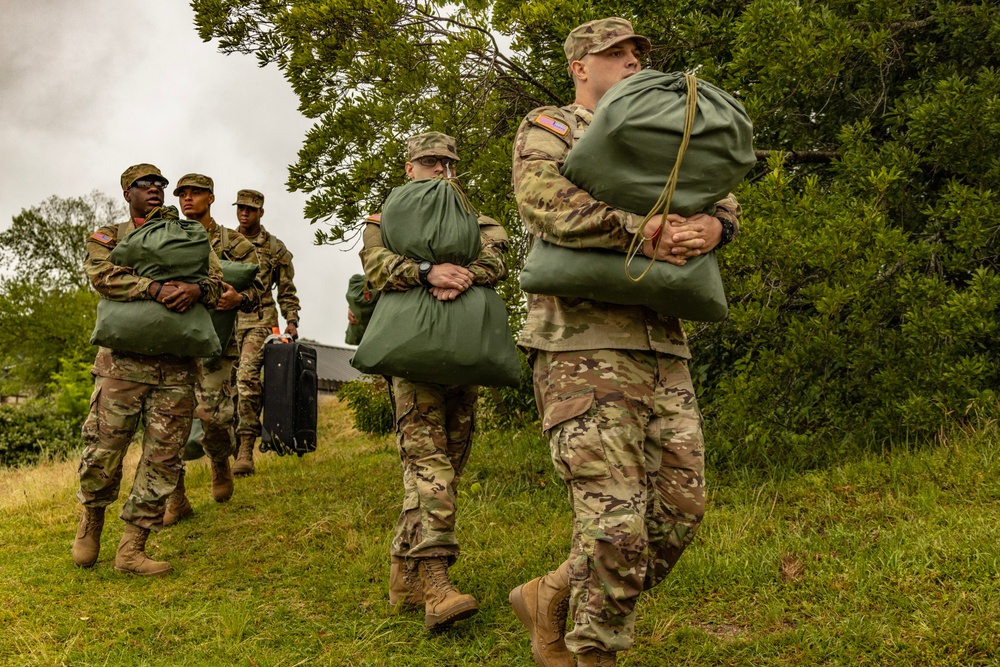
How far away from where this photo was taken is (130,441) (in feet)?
19.7

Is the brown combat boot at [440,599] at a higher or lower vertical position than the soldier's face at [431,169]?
lower

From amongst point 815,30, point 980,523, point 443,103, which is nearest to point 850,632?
point 980,523

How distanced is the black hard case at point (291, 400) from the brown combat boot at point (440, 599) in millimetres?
3486

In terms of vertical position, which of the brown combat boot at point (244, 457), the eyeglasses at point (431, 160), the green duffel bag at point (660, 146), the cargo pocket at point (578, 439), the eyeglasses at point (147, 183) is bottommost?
the brown combat boot at point (244, 457)

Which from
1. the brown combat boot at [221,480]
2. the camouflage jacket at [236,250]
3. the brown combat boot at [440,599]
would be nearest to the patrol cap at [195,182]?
the camouflage jacket at [236,250]

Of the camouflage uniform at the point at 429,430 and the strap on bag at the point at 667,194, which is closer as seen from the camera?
the strap on bag at the point at 667,194

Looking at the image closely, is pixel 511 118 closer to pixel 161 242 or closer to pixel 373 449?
pixel 161 242

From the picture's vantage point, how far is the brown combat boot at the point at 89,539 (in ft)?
20.4

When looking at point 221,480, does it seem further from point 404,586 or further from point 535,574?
point 535,574

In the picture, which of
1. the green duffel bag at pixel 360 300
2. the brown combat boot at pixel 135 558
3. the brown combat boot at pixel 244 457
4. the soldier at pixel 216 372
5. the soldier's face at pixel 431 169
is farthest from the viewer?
the brown combat boot at pixel 244 457

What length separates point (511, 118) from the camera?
8.07 m

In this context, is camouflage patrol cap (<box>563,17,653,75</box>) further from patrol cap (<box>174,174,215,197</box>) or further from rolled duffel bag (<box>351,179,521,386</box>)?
patrol cap (<box>174,174,215,197</box>)


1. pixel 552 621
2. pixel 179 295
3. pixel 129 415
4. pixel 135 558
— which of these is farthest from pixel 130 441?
pixel 552 621

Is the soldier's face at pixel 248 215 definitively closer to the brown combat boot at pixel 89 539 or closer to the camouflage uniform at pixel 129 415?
the camouflage uniform at pixel 129 415
